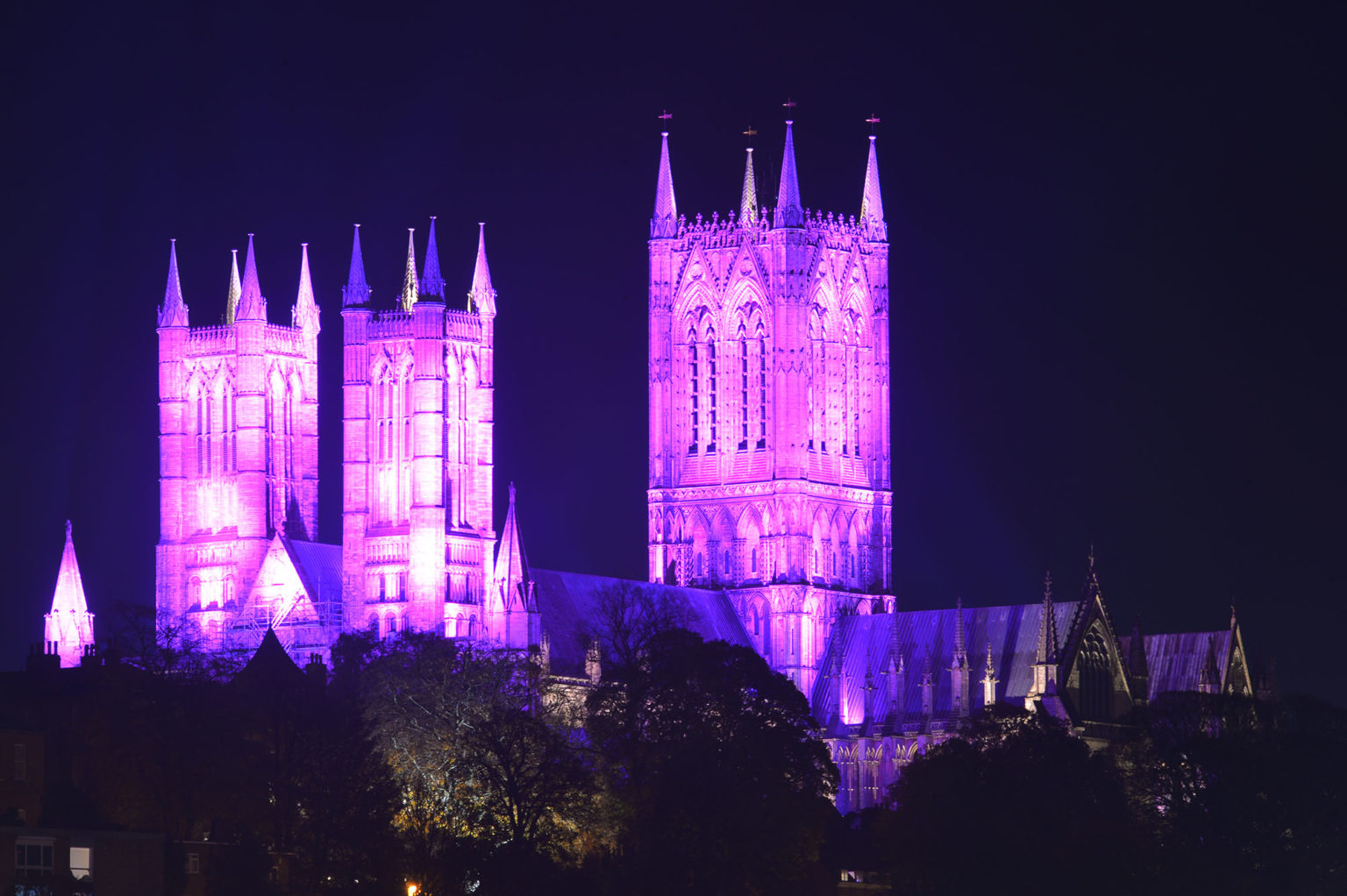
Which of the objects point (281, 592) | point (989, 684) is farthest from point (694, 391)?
point (989, 684)

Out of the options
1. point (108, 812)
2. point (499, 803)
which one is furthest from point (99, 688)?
point (499, 803)

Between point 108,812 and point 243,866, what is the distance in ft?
19.6

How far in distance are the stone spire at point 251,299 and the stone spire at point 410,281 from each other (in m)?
6.16

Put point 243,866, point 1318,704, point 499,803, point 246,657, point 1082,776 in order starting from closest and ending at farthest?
point 243,866 < point 499,803 < point 1082,776 < point 1318,704 < point 246,657

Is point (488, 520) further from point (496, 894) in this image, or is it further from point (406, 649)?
point (496, 894)

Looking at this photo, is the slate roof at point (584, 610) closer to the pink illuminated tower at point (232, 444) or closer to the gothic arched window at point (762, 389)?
the gothic arched window at point (762, 389)

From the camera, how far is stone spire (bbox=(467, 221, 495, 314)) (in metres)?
126

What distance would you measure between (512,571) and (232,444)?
61.2 feet

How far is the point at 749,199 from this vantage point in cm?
12862

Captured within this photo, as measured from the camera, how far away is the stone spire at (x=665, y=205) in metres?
129

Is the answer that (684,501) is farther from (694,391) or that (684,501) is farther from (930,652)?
(930,652)

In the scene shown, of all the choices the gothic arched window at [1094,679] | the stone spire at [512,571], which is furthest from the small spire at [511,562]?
the gothic arched window at [1094,679]

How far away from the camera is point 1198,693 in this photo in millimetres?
106750

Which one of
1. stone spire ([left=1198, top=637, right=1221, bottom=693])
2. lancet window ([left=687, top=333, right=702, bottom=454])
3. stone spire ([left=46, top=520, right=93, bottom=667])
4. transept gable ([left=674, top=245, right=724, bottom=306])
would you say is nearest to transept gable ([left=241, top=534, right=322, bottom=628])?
stone spire ([left=46, top=520, right=93, bottom=667])
